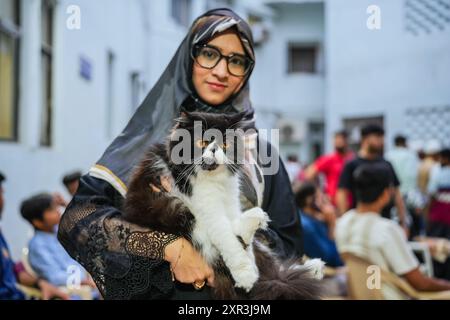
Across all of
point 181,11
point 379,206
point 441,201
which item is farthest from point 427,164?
point 181,11

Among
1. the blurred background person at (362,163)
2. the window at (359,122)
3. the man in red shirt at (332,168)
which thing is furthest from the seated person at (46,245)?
the man in red shirt at (332,168)

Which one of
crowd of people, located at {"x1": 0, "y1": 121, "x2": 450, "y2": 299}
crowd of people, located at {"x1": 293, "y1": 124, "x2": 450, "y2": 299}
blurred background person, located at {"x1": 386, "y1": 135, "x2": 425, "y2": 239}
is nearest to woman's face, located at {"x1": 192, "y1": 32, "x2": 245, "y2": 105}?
crowd of people, located at {"x1": 0, "y1": 121, "x2": 450, "y2": 299}

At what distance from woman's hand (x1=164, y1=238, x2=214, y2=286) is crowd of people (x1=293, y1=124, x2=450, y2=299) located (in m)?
1.53

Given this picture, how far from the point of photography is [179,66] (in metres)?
1.61

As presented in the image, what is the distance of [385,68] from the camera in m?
3.03

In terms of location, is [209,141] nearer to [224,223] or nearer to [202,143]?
[202,143]

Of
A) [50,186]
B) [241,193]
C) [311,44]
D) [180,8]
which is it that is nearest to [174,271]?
[241,193]

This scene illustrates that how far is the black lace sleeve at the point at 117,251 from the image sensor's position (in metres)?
1.38

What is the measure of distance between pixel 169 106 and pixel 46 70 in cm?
250

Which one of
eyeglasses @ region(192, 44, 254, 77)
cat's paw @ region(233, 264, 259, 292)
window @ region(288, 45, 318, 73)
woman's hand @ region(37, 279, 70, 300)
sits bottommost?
woman's hand @ region(37, 279, 70, 300)

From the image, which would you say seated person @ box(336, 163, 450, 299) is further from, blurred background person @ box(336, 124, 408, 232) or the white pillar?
the white pillar

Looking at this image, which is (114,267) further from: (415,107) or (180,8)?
(415,107)

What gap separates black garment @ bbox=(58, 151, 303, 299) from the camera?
4.53ft
